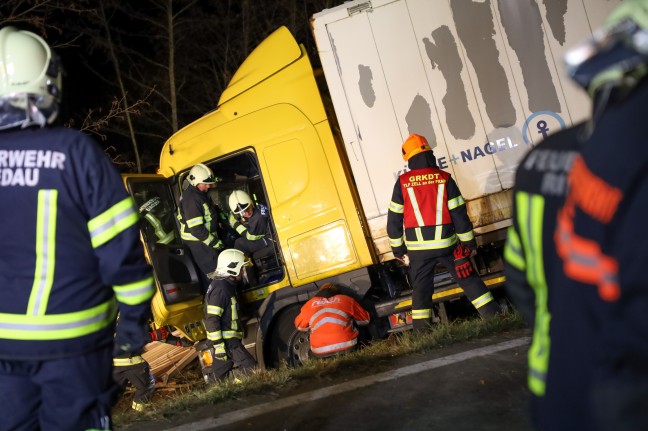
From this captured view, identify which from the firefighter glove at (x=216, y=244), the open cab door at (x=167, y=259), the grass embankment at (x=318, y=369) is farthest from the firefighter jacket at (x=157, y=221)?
the grass embankment at (x=318, y=369)

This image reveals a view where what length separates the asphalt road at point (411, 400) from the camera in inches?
115

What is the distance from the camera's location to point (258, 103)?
20.7 ft

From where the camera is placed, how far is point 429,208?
17.9 feet

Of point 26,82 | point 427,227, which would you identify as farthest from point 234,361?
point 26,82

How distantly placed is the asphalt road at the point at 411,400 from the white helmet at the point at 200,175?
310cm

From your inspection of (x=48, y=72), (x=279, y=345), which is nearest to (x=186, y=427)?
(x=48, y=72)

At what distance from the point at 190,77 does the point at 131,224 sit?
14011 mm

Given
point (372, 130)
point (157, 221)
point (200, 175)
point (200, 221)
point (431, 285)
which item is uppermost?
point (200, 175)

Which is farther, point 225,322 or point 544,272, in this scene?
point 225,322

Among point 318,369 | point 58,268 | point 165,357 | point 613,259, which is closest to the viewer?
point 613,259

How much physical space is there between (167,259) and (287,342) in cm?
151

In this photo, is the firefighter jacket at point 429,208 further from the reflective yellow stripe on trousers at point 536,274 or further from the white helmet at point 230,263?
the reflective yellow stripe on trousers at point 536,274

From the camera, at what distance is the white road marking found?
357cm

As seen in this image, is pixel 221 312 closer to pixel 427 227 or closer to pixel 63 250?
pixel 427 227
